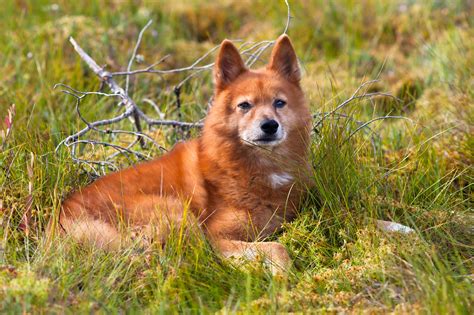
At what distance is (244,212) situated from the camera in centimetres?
436

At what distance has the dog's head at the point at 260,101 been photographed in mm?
4469

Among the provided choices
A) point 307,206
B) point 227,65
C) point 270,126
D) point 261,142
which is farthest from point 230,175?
point 227,65

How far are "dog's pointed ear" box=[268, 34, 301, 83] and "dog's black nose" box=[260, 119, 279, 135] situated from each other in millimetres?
495

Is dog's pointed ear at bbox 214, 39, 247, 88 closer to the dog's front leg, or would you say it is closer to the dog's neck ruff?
the dog's neck ruff

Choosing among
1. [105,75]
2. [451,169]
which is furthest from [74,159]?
[451,169]

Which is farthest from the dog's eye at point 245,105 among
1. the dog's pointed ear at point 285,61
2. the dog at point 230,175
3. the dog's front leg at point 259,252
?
the dog's front leg at point 259,252

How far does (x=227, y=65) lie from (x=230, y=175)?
29.6 inches

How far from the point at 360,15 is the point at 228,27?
1570 mm

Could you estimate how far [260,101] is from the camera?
4570 millimetres

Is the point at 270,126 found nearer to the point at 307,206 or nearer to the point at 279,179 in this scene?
the point at 279,179

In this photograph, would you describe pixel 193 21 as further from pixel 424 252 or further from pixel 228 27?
pixel 424 252

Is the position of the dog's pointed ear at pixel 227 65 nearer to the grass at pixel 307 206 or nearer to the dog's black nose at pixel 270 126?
the dog's black nose at pixel 270 126

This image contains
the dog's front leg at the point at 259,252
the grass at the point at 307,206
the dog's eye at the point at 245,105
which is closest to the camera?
the grass at the point at 307,206

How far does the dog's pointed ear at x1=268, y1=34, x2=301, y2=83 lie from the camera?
473 centimetres
